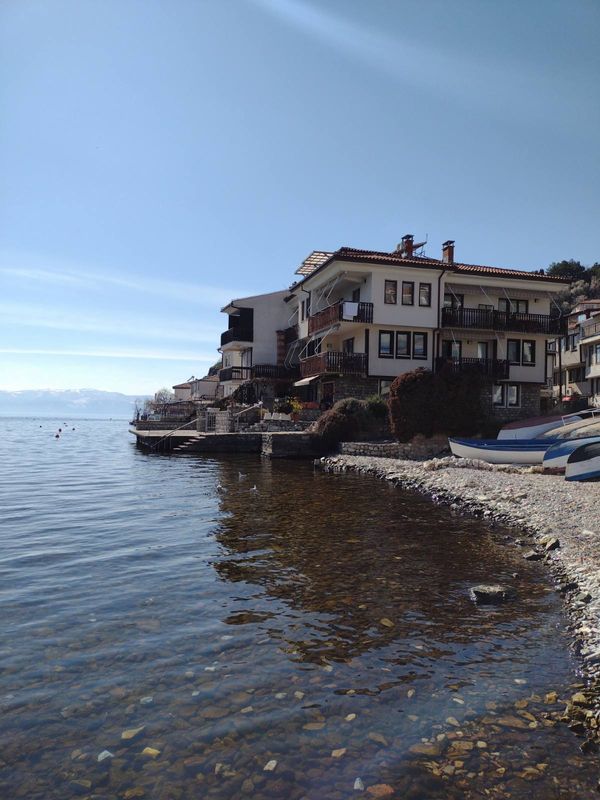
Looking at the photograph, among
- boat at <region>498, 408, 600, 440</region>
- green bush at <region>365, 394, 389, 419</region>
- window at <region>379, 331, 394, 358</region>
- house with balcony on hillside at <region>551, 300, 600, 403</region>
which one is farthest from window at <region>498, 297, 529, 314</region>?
house with balcony on hillside at <region>551, 300, 600, 403</region>

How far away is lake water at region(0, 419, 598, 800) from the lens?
196 inches

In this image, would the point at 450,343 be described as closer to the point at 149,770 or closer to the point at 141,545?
the point at 141,545

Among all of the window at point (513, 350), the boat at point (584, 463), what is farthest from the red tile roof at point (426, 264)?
the boat at point (584, 463)

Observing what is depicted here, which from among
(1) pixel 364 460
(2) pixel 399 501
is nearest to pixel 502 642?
(2) pixel 399 501

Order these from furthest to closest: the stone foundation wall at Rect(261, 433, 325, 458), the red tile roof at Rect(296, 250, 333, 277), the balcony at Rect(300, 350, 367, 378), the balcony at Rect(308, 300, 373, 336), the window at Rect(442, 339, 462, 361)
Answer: the red tile roof at Rect(296, 250, 333, 277), the window at Rect(442, 339, 462, 361), the balcony at Rect(300, 350, 367, 378), the balcony at Rect(308, 300, 373, 336), the stone foundation wall at Rect(261, 433, 325, 458)

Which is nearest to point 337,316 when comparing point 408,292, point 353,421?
point 408,292

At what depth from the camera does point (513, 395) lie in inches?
1527

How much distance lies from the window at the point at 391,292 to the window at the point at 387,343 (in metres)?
1.98

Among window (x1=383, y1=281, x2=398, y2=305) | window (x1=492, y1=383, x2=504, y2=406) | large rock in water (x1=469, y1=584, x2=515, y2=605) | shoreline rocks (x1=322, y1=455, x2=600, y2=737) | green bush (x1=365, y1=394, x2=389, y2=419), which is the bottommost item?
large rock in water (x1=469, y1=584, x2=515, y2=605)

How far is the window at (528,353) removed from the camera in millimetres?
38750

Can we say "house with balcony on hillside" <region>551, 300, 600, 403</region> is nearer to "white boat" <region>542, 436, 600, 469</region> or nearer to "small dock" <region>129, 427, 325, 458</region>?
"small dock" <region>129, 427, 325, 458</region>

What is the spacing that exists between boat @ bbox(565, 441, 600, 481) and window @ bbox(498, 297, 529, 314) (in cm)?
2095

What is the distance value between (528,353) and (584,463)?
20.8m

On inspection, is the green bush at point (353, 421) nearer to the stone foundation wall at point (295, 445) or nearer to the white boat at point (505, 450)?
the stone foundation wall at point (295, 445)
